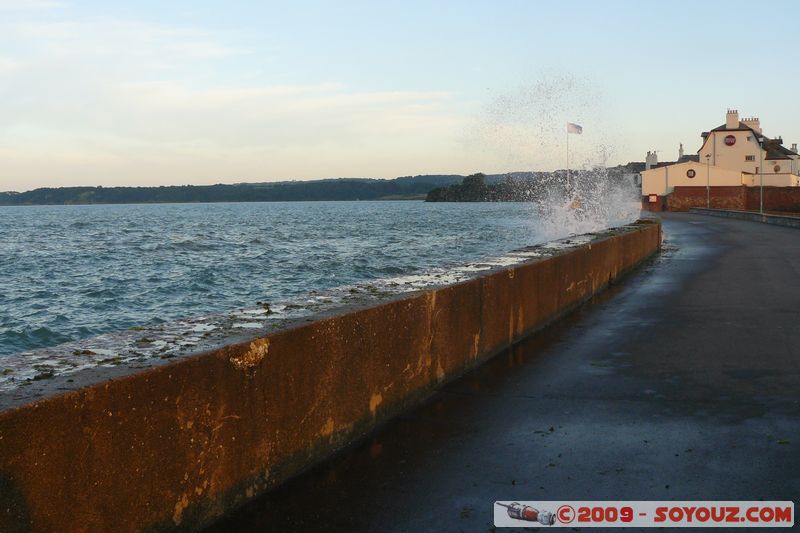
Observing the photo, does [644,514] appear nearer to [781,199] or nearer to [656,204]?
[781,199]

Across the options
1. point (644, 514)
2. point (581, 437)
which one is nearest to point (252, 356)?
point (644, 514)

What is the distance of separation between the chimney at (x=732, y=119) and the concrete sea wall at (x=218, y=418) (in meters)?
94.2

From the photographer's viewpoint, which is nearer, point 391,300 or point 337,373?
point 337,373

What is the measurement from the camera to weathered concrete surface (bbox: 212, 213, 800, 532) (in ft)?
14.6

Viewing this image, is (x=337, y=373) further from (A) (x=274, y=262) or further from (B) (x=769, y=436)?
(A) (x=274, y=262)

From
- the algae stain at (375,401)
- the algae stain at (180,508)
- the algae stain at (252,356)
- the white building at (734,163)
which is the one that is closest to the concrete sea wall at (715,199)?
the white building at (734,163)

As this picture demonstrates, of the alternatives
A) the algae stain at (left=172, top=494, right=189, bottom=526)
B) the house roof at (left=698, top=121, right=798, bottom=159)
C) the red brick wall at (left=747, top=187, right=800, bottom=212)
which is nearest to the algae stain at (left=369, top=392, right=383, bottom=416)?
the algae stain at (left=172, top=494, right=189, bottom=526)

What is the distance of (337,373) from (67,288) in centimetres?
2733

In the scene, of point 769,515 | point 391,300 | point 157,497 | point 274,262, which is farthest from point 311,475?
point 274,262

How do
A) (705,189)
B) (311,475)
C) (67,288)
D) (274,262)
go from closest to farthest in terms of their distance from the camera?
1. (311,475)
2. (67,288)
3. (274,262)
4. (705,189)

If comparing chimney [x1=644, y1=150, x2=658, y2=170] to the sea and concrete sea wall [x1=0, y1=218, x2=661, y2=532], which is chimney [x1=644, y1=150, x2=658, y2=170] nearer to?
the sea

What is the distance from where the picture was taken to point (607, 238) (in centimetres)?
1552

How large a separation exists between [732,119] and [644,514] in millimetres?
97599

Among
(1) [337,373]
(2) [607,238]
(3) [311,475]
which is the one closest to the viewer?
(3) [311,475]
